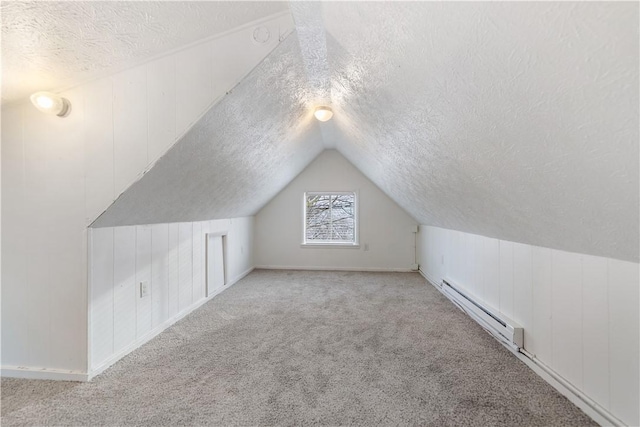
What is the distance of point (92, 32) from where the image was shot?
1305 mm

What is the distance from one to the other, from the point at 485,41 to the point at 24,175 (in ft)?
8.49

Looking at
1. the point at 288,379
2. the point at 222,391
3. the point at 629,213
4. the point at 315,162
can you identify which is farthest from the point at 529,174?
the point at 315,162

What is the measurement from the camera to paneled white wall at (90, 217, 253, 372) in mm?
1898

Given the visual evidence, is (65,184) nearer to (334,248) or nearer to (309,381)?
(309,381)

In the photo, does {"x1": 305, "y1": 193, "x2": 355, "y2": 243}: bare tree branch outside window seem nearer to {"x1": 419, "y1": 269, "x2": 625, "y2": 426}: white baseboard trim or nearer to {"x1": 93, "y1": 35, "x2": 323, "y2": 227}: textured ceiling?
{"x1": 93, "y1": 35, "x2": 323, "y2": 227}: textured ceiling

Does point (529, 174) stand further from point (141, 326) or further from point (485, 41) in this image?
point (141, 326)

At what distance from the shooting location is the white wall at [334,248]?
5.10 m

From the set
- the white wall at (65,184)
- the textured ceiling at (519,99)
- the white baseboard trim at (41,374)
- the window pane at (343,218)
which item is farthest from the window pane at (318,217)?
the white baseboard trim at (41,374)

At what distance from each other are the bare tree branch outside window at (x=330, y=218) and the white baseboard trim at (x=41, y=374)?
3.82m

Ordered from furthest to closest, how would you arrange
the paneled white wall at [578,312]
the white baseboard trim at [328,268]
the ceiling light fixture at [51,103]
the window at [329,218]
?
1. the window at [329,218]
2. the white baseboard trim at [328,268]
3. the ceiling light fixture at [51,103]
4. the paneled white wall at [578,312]

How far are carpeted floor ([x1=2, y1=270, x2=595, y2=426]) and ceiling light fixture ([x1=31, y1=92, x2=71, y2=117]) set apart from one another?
5.42 feet

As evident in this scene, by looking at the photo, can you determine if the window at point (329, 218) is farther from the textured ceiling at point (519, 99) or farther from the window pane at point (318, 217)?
the textured ceiling at point (519, 99)

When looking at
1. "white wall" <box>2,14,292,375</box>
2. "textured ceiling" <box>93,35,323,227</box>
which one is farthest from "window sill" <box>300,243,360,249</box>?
"white wall" <box>2,14,292,375</box>

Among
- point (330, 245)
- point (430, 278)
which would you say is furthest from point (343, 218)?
point (430, 278)
